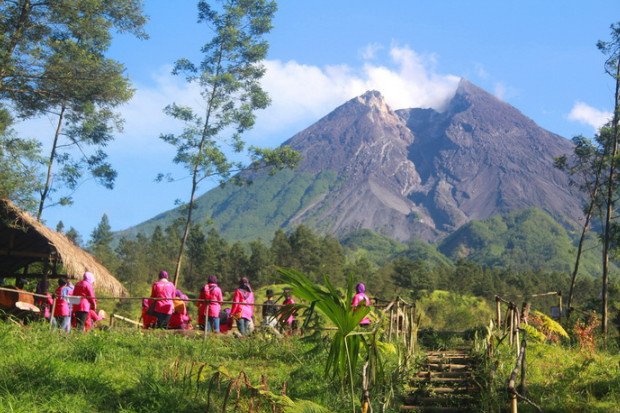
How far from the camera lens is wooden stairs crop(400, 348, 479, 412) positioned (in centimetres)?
806

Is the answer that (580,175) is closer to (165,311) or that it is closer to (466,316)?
(165,311)

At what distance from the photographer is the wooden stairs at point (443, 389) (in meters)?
8.06

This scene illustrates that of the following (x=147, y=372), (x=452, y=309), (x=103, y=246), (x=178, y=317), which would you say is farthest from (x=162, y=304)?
(x=103, y=246)

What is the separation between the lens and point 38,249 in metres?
17.0

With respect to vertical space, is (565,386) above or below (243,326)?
below

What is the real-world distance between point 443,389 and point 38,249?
38.5 ft

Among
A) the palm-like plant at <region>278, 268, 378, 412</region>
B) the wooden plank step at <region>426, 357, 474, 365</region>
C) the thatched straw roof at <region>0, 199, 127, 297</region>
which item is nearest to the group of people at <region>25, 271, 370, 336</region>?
the thatched straw roof at <region>0, 199, 127, 297</region>

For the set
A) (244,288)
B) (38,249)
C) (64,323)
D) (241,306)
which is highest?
(38,249)

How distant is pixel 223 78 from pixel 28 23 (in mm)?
9626

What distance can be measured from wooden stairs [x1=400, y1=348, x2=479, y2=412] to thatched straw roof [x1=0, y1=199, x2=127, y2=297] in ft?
29.8

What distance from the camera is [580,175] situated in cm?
2769

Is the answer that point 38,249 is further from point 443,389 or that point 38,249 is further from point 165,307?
point 443,389

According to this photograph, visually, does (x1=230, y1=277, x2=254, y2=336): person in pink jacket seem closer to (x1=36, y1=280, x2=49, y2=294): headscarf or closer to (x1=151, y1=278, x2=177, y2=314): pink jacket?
(x1=151, y1=278, x2=177, y2=314): pink jacket

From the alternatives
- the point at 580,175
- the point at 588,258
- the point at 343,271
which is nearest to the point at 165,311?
the point at 580,175
